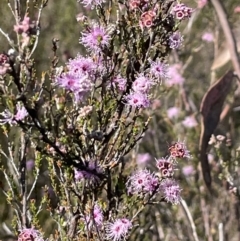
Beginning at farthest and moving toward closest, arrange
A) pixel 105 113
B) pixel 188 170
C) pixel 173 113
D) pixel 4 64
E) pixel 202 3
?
pixel 173 113
pixel 188 170
pixel 202 3
pixel 105 113
pixel 4 64

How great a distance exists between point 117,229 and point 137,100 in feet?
0.98

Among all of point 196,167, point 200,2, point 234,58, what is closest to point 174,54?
point 200,2

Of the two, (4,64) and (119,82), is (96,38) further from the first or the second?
(4,64)

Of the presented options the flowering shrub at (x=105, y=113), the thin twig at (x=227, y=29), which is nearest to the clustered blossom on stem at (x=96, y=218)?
the flowering shrub at (x=105, y=113)

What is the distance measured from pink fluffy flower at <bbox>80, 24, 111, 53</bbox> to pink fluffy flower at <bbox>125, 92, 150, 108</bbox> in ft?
0.44

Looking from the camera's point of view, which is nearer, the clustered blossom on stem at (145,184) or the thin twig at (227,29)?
the clustered blossom on stem at (145,184)

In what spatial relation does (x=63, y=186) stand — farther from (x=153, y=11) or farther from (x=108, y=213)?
(x=153, y=11)

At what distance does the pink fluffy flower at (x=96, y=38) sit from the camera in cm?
130

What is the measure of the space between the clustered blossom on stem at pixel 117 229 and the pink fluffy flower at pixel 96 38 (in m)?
0.40

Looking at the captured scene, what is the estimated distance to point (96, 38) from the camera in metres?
1.31

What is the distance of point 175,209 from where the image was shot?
8.75 ft

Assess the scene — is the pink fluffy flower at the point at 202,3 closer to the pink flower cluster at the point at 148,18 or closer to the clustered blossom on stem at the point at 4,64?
the pink flower cluster at the point at 148,18

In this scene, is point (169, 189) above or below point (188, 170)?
below

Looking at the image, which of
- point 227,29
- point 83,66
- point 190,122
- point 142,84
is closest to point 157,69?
point 142,84
